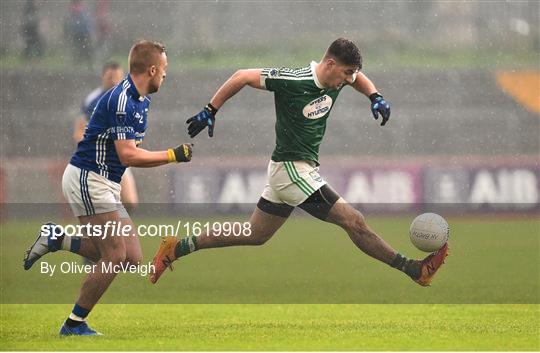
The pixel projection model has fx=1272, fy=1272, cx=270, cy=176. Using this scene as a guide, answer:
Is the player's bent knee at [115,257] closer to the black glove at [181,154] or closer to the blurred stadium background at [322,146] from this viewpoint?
the black glove at [181,154]

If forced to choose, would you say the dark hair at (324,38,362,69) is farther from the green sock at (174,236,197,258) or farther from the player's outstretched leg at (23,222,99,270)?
the player's outstretched leg at (23,222,99,270)

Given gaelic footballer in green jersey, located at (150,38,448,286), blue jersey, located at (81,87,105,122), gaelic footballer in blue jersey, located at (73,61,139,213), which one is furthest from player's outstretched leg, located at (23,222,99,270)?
blue jersey, located at (81,87,105,122)

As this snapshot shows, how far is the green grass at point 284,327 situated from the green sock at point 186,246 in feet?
1.65

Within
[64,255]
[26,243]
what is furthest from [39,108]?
[64,255]

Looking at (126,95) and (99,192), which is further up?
(126,95)

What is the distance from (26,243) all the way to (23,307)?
458 centimetres

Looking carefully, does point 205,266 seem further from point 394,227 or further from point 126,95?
point 126,95

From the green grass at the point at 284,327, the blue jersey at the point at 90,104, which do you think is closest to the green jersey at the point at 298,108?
the green grass at the point at 284,327

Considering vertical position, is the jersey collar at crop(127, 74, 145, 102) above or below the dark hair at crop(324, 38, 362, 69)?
below

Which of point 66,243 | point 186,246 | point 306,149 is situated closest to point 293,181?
point 306,149

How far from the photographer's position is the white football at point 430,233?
29.0 feet

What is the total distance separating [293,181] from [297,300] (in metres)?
2.36

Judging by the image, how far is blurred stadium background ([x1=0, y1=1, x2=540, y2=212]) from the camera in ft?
57.6

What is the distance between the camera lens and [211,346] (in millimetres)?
7820
